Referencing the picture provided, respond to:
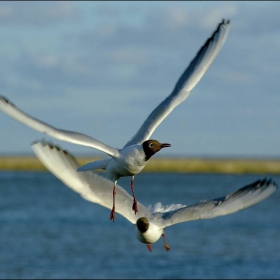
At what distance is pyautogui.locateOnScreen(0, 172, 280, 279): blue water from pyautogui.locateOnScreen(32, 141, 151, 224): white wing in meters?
13.0

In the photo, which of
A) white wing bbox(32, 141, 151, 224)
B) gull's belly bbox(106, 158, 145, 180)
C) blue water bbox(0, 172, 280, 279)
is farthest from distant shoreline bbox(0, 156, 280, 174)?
gull's belly bbox(106, 158, 145, 180)

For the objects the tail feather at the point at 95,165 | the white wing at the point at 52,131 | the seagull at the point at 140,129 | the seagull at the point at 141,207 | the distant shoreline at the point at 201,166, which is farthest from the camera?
the distant shoreline at the point at 201,166

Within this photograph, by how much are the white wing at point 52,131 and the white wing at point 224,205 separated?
1273 mm

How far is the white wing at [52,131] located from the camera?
32.5 ft

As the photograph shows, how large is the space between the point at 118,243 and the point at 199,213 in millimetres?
21281

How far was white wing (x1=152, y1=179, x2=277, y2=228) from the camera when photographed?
10305 mm

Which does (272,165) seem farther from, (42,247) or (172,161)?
(42,247)

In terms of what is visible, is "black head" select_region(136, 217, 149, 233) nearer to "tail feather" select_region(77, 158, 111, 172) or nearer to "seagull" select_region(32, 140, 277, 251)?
"seagull" select_region(32, 140, 277, 251)

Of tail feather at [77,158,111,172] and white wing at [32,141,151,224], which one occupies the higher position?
white wing at [32,141,151,224]

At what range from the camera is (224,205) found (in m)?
11.0

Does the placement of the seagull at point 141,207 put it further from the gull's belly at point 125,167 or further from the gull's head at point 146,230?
the gull's belly at point 125,167

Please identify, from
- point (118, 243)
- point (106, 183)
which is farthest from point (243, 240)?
point (106, 183)

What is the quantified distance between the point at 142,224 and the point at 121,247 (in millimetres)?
19671

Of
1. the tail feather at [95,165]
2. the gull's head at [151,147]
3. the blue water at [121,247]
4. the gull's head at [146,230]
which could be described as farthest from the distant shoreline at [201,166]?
the gull's head at [151,147]
